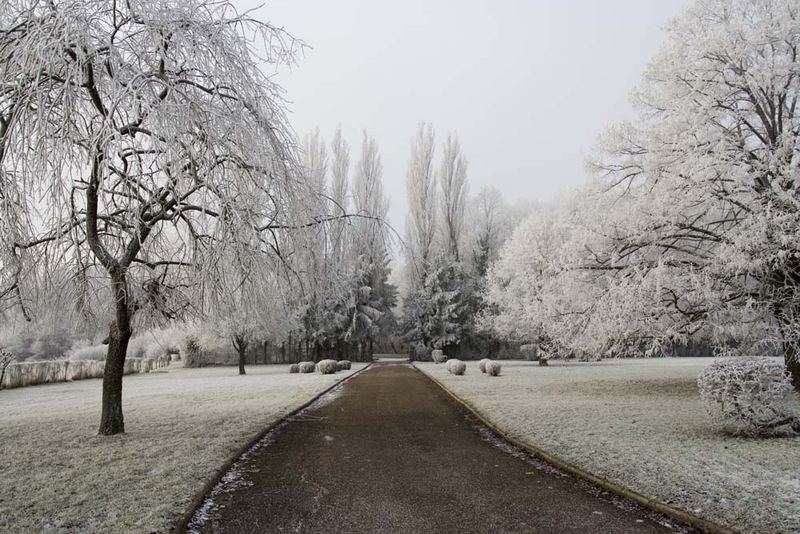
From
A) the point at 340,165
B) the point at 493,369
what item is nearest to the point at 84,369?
the point at 493,369

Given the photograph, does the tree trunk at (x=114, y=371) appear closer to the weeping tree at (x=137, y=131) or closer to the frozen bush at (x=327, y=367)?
the weeping tree at (x=137, y=131)

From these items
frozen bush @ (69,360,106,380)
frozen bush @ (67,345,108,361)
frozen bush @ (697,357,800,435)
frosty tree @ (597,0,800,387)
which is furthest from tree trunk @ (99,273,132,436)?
frozen bush @ (67,345,108,361)

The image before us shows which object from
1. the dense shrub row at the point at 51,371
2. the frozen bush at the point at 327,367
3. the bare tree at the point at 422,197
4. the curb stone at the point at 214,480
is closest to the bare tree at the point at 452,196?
the bare tree at the point at 422,197

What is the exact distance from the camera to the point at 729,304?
40.3 ft

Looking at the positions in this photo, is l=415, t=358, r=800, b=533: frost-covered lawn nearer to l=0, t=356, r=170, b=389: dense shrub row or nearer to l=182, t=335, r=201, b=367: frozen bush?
l=0, t=356, r=170, b=389: dense shrub row

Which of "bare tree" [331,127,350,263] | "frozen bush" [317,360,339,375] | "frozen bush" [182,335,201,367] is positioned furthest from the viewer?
"bare tree" [331,127,350,263]

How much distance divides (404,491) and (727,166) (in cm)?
1040

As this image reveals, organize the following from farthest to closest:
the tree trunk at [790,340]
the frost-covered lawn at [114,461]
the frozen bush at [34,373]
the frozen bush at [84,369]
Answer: the frozen bush at [84,369] < the frozen bush at [34,373] < the tree trunk at [790,340] < the frost-covered lawn at [114,461]

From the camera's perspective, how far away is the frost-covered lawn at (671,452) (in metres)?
4.72

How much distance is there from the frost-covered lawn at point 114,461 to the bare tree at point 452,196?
104ft

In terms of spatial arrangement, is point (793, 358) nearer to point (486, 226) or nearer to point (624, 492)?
point (624, 492)

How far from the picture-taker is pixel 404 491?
546 cm

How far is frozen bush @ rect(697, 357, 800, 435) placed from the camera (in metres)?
7.50

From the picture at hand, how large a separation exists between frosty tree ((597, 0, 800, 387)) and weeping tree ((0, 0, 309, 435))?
9219 millimetres
